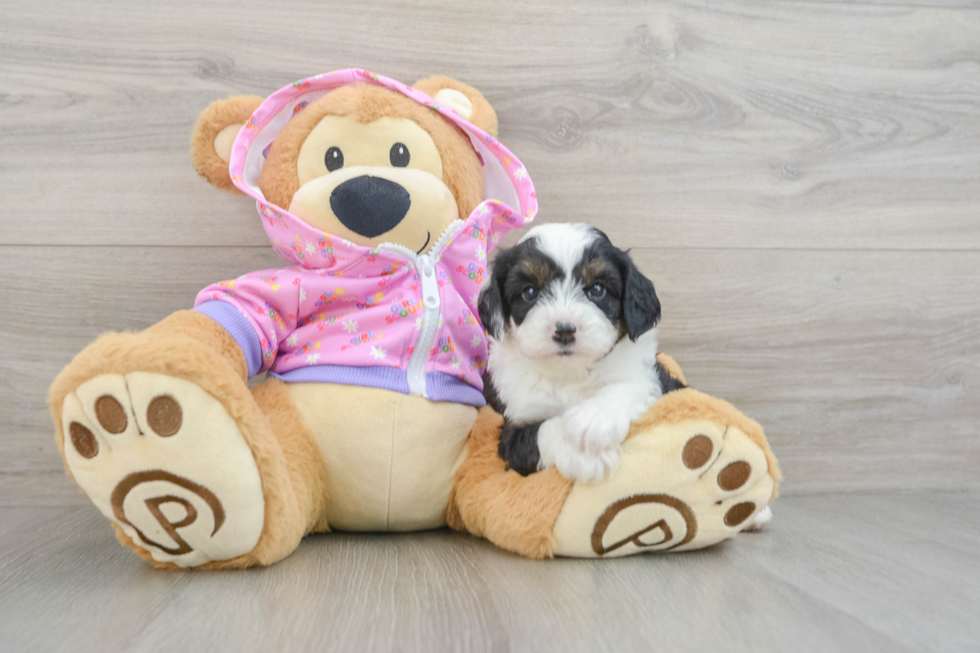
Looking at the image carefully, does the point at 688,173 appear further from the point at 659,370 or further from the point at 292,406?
the point at 292,406

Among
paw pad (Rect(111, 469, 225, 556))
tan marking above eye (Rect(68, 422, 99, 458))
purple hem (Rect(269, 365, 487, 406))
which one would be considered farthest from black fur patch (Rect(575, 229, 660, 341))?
tan marking above eye (Rect(68, 422, 99, 458))

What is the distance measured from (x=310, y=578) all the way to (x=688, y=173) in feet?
4.83

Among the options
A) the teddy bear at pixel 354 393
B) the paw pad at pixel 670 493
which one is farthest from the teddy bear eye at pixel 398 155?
the paw pad at pixel 670 493

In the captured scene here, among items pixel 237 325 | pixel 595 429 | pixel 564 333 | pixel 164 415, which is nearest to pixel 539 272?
pixel 564 333

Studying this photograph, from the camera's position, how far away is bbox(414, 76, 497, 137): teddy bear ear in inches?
64.6

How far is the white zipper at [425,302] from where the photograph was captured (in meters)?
1.46

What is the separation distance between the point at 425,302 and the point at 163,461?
0.60m

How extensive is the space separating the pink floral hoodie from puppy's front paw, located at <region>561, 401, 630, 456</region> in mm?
332

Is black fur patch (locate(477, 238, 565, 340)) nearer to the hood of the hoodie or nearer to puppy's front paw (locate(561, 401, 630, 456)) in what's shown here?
the hood of the hoodie

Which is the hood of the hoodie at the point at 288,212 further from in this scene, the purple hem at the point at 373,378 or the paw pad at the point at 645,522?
the paw pad at the point at 645,522

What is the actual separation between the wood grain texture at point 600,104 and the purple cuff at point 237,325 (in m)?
0.49

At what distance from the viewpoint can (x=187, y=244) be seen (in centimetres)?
183

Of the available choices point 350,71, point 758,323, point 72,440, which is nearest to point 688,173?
point 758,323

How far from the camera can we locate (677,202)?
77.5 inches
